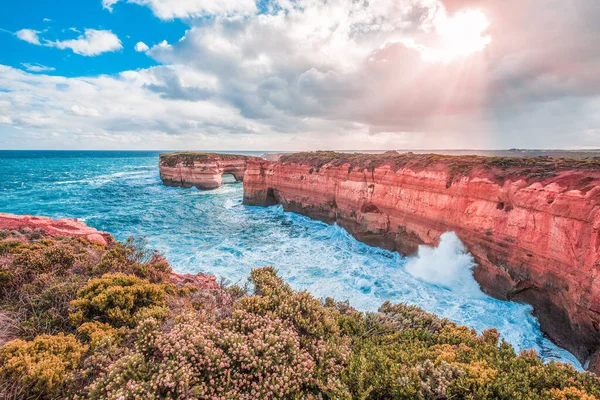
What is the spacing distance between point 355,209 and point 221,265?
12.8m

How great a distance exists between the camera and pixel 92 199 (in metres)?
37.9

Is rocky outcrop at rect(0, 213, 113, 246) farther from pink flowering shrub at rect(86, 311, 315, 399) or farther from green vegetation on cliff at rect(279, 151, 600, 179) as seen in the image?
green vegetation on cliff at rect(279, 151, 600, 179)

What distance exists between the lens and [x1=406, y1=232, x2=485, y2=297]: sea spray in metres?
15.3

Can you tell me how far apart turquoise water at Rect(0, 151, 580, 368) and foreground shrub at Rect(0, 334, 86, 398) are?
441 inches

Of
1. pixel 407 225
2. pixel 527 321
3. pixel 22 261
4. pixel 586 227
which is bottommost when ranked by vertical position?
pixel 527 321

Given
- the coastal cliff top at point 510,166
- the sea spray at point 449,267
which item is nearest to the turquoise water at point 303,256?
the sea spray at point 449,267

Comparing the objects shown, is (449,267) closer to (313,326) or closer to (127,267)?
(313,326)

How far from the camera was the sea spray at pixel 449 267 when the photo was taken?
15.3 m

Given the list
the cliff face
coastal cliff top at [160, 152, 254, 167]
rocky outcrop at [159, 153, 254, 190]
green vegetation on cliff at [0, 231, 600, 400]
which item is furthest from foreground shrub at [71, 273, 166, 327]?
coastal cliff top at [160, 152, 254, 167]

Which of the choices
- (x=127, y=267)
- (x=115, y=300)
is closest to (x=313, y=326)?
(x=115, y=300)

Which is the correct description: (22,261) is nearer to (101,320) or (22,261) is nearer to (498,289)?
(101,320)

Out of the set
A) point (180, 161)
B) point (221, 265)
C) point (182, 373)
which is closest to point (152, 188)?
point (180, 161)

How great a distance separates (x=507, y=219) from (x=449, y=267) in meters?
4.18

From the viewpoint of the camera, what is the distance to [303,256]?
19.7m
